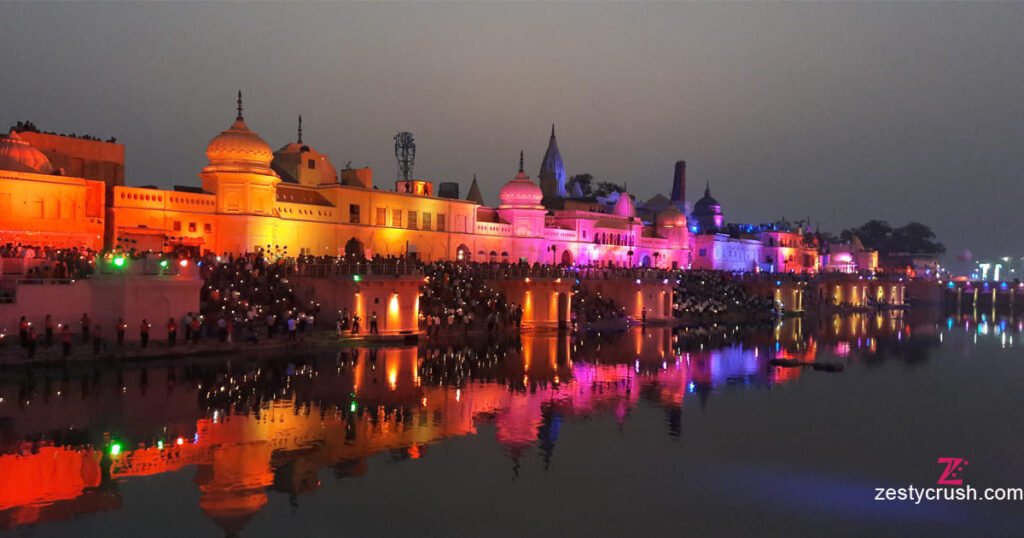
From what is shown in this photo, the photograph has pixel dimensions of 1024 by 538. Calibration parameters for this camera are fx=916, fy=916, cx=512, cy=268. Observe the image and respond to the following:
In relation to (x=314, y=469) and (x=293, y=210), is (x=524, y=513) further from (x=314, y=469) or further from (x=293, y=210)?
(x=293, y=210)

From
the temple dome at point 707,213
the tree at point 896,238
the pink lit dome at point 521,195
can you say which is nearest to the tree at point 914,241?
the tree at point 896,238

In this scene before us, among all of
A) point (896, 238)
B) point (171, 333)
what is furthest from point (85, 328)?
point (896, 238)

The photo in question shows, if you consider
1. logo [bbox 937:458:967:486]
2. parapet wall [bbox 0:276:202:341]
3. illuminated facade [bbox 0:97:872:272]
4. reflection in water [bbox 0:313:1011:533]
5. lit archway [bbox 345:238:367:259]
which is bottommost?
logo [bbox 937:458:967:486]

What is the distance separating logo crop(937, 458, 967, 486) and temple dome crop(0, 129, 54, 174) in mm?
34044

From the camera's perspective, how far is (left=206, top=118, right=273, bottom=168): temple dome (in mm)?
40750

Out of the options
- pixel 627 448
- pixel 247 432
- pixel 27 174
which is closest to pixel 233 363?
pixel 247 432

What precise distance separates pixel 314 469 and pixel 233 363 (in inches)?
547

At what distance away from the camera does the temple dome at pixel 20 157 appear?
36.1 meters

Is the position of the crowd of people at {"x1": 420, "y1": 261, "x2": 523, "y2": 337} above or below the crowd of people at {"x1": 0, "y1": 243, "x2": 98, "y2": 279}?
below

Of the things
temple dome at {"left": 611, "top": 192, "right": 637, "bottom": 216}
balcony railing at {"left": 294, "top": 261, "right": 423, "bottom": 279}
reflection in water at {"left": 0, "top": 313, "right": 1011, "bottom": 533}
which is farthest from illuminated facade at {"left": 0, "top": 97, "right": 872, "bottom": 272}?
reflection in water at {"left": 0, "top": 313, "right": 1011, "bottom": 533}

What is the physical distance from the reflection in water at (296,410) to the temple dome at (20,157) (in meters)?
12.8

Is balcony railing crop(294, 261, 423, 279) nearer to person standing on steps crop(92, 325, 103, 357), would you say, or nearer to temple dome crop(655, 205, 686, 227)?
person standing on steps crop(92, 325, 103, 357)

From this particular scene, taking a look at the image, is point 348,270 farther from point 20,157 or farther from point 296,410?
point 296,410

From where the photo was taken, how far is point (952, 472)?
20.2 meters
